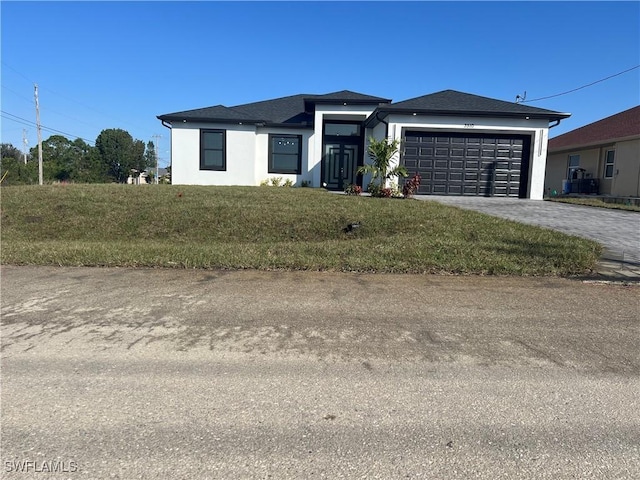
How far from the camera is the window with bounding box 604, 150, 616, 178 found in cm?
2181

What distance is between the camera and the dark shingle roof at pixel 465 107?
16.4 metres

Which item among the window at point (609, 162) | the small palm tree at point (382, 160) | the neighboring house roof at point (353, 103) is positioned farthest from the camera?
the window at point (609, 162)

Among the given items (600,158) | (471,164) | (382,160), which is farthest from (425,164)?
(600,158)

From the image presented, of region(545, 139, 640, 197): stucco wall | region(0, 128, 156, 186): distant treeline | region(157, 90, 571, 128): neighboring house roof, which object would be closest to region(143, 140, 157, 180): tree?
region(0, 128, 156, 186): distant treeline

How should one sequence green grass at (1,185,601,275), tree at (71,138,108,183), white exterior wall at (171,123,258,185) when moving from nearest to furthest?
green grass at (1,185,601,275) < white exterior wall at (171,123,258,185) < tree at (71,138,108,183)

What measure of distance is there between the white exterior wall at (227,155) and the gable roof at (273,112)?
1.33ft

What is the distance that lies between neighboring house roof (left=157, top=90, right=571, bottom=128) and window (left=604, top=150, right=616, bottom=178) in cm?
793

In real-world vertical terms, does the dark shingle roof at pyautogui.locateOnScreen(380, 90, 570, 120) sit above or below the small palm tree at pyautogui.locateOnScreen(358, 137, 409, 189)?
above

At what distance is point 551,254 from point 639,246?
2566mm

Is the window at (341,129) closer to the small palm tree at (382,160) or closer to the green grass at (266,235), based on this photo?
the small palm tree at (382,160)

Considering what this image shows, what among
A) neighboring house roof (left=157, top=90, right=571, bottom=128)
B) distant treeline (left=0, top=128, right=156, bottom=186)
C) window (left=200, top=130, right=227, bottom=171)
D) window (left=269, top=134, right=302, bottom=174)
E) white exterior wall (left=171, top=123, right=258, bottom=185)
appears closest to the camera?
neighboring house roof (left=157, top=90, right=571, bottom=128)

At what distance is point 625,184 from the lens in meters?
20.3

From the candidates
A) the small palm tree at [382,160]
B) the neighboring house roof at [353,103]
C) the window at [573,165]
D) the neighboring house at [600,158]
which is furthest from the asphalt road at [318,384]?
the window at [573,165]

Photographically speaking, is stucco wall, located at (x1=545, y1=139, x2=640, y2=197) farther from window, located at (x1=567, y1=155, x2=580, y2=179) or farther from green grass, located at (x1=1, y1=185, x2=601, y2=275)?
green grass, located at (x1=1, y1=185, x2=601, y2=275)
